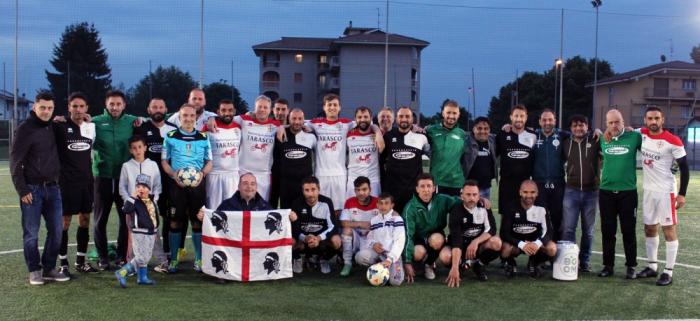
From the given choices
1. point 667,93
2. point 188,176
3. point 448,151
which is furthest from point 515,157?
point 667,93

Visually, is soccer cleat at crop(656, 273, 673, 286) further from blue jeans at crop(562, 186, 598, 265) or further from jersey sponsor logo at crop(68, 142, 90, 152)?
jersey sponsor logo at crop(68, 142, 90, 152)

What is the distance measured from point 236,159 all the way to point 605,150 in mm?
3964

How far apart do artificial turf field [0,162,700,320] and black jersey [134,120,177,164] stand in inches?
51.9

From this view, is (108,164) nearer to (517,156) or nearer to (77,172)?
(77,172)

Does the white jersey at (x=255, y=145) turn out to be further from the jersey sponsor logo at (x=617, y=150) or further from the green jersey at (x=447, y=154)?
the jersey sponsor logo at (x=617, y=150)

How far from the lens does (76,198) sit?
6156 mm

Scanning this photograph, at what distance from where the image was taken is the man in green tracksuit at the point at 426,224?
611cm

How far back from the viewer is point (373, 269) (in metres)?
5.73

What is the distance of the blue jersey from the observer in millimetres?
6274

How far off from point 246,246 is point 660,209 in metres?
4.12

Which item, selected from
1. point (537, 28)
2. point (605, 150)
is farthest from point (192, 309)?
point (537, 28)

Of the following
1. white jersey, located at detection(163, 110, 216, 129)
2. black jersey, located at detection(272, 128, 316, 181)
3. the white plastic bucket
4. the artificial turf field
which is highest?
white jersey, located at detection(163, 110, 216, 129)

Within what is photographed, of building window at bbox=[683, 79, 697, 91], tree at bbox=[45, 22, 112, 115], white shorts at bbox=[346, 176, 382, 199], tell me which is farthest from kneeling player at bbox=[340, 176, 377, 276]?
building window at bbox=[683, 79, 697, 91]

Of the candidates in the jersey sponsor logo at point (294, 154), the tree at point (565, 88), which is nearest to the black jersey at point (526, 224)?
the jersey sponsor logo at point (294, 154)
